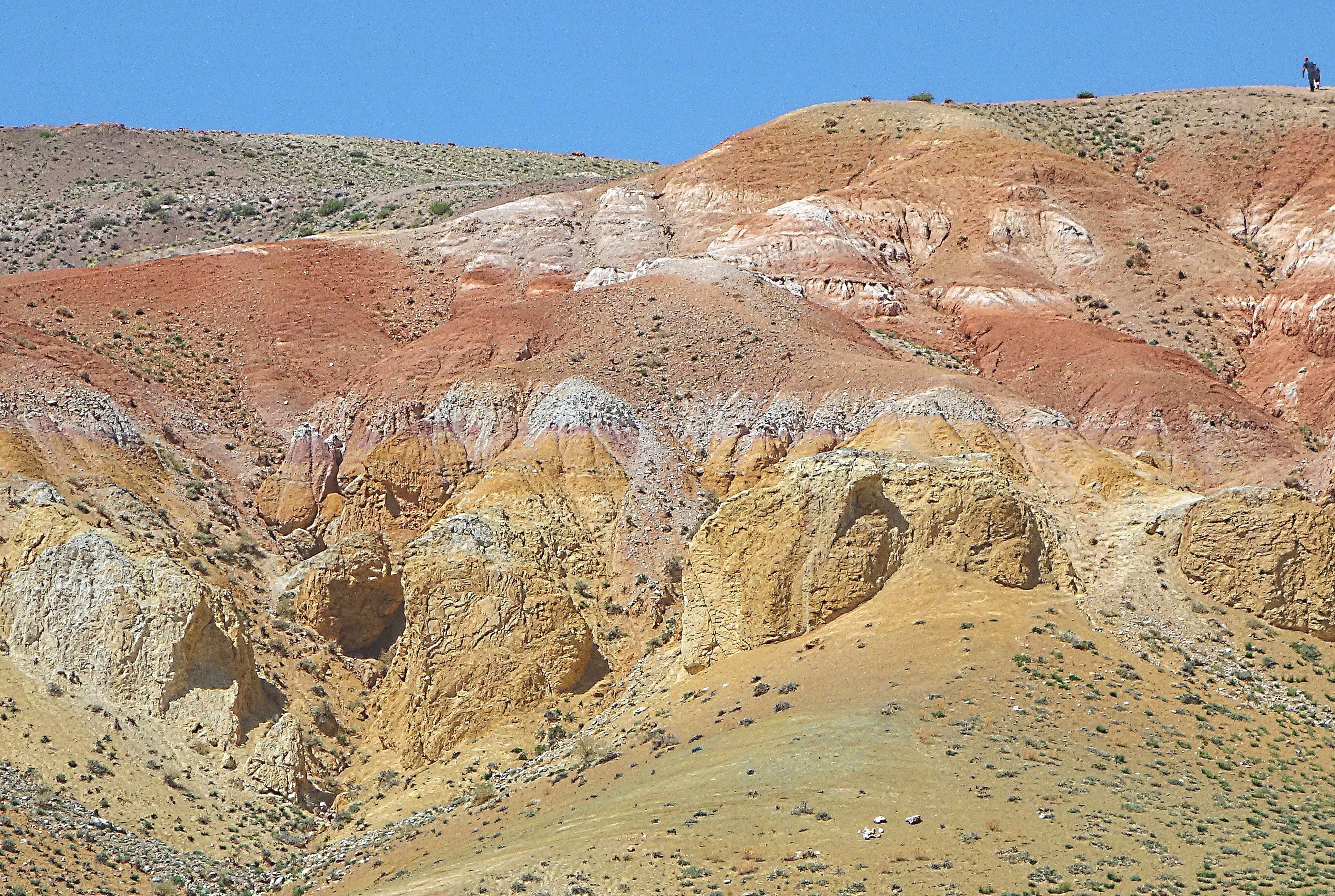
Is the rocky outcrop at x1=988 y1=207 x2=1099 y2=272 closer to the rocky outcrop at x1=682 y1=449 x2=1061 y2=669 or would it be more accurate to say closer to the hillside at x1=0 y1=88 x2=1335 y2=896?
the hillside at x1=0 y1=88 x2=1335 y2=896

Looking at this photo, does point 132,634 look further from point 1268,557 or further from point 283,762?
point 1268,557

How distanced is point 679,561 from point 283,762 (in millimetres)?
12038

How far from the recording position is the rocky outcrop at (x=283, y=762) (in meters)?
40.3

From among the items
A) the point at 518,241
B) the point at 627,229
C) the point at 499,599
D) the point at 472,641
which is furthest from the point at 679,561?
the point at 627,229

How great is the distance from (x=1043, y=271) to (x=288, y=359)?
1204 inches

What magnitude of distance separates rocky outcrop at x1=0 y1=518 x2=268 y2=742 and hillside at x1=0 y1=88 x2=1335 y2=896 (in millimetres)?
105

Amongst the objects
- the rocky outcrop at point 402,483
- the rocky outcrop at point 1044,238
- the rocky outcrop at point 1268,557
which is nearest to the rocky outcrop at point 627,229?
the rocky outcrop at point 1044,238

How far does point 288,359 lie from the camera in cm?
5844

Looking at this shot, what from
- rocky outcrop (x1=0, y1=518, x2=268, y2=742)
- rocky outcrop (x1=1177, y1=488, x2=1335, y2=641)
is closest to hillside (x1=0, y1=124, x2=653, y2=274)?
rocky outcrop (x1=0, y1=518, x2=268, y2=742)

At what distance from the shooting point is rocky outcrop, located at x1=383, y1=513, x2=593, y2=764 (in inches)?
1661

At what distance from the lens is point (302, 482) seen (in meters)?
51.8

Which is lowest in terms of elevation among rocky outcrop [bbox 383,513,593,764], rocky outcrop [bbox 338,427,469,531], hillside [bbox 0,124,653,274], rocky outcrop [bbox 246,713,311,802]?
rocky outcrop [bbox 246,713,311,802]

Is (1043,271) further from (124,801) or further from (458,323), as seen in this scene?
(124,801)

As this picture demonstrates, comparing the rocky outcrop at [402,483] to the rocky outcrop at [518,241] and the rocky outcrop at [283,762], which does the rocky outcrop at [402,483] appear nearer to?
the rocky outcrop at [283,762]
